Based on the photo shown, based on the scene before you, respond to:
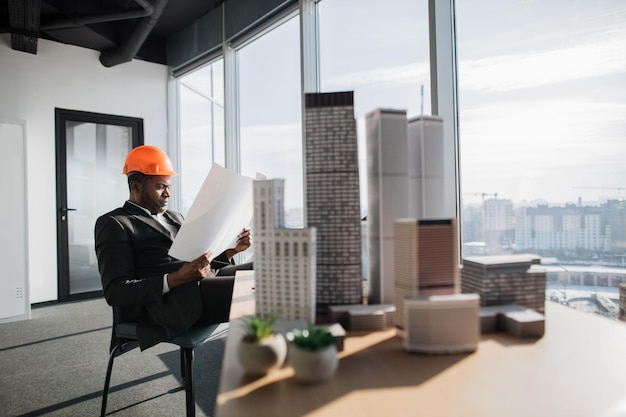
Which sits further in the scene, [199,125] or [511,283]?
[199,125]

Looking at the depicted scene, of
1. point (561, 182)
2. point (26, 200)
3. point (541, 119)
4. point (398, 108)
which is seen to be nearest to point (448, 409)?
point (398, 108)

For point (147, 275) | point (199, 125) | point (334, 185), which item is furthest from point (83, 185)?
point (334, 185)

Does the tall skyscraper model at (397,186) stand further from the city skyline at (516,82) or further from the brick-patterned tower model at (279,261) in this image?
the brick-patterned tower model at (279,261)

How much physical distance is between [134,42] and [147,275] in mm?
3827

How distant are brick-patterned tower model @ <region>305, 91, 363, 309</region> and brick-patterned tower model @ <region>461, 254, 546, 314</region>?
0.29 meters

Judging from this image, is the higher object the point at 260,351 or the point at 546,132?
the point at 546,132

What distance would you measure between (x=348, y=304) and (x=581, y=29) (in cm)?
176

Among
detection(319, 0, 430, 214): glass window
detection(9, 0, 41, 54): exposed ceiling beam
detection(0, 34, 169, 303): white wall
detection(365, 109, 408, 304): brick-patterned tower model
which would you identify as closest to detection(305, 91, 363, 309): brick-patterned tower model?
detection(365, 109, 408, 304): brick-patterned tower model

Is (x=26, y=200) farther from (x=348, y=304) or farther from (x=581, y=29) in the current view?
(x=581, y=29)

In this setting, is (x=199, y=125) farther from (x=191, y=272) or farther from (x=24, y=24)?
(x=191, y=272)

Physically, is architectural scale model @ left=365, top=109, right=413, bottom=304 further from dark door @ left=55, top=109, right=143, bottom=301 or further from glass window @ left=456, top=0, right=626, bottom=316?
dark door @ left=55, top=109, right=143, bottom=301

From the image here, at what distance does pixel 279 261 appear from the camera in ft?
3.02

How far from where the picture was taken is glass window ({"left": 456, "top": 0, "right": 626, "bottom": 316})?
69.6 inches

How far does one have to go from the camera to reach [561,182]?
199cm
